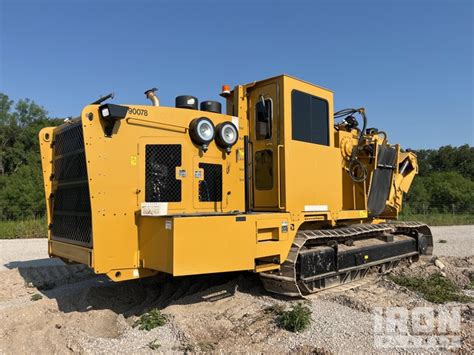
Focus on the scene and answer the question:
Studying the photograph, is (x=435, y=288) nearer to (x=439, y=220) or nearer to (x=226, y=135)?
(x=226, y=135)

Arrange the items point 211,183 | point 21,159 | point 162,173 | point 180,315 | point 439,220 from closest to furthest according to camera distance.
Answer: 1. point 180,315
2. point 162,173
3. point 211,183
4. point 439,220
5. point 21,159

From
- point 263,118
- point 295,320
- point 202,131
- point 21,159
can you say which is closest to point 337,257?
point 295,320

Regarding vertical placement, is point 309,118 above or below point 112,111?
above

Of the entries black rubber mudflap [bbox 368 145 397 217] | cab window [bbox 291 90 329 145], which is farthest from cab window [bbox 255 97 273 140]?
black rubber mudflap [bbox 368 145 397 217]

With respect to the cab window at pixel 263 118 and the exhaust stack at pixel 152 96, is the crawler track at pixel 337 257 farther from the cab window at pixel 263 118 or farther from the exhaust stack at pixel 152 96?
the exhaust stack at pixel 152 96

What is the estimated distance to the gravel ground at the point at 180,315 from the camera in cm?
483

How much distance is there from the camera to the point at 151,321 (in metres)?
5.39

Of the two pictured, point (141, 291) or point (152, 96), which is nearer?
point (152, 96)

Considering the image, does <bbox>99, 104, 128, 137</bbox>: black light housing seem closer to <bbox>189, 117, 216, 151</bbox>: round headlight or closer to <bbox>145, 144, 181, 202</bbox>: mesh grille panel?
<bbox>145, 144, 181, 202</bbox>: mesh grille panel

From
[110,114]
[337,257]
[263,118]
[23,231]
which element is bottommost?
[23,231]

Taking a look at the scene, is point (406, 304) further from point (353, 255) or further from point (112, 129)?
point (112, 129)

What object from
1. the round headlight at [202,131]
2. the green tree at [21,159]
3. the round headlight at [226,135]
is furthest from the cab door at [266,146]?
the green tree at [21,159]

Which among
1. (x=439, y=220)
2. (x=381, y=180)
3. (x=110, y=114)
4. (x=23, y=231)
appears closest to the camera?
(x=110, y=114)

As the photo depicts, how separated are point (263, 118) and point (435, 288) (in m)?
4.27
